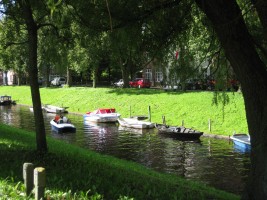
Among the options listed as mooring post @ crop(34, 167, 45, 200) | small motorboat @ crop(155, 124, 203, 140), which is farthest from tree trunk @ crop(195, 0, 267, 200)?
small motorboat @ crop(155, 124, 203, 140)

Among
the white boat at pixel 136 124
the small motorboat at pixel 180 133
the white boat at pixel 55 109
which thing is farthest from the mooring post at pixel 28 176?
→ the white boat at pixel 55 109

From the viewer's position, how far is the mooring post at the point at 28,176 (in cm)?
632

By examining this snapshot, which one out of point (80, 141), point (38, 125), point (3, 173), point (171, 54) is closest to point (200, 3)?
point (171, 54)

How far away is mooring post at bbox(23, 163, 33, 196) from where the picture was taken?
6.32 m

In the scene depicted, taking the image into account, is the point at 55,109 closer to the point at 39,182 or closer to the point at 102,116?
the point at 102,116

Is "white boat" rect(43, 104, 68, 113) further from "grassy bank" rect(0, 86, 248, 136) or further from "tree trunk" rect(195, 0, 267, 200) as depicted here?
"tree trunk" rect(195, 0, 267, 200)

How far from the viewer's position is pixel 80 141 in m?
27.2

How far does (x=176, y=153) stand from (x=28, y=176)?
56.4ft

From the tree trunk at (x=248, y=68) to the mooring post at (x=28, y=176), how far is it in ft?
13.3

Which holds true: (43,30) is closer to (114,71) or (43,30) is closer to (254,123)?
(254,123)

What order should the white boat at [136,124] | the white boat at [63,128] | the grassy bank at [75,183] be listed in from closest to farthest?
the grassy bank at [75,183], the white boat at [63,128], the white boat at [136,124]

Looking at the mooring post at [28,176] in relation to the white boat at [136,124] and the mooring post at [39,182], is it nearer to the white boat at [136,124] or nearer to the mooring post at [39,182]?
the mooring post at [39,182]

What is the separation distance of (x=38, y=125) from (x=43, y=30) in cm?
309

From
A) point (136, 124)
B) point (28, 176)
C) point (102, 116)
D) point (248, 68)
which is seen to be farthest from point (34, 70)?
point (102, 116)
